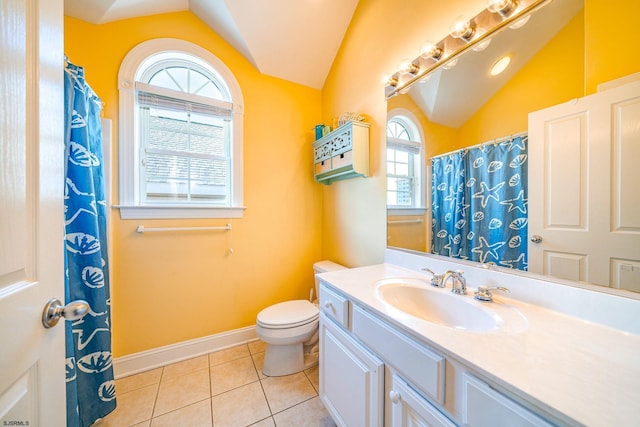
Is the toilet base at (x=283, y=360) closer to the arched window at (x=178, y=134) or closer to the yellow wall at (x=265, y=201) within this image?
the yellow wall at (x=265, y=201)

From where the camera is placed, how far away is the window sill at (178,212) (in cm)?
159

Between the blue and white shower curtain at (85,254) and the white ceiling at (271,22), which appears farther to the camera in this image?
the white ceiling at (271,22)

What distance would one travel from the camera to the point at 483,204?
104 cm

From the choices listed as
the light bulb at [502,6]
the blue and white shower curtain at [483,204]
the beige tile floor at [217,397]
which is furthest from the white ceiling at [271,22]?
the beige tile floor at [217,397]

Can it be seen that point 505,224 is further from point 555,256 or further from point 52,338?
point 52,338

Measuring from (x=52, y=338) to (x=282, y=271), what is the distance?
164 cm

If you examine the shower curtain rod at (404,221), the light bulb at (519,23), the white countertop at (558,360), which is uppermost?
the light bulb at (519,23)

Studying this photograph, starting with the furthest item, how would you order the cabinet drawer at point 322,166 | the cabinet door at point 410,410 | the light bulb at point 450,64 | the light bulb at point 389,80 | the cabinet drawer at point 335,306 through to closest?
the cabinet drawer at point 322,166, the light bulb at point 389,80, the light bulb at point 450,64, the cabinet drawer at point 335,306, the cabinet door at point 410,410

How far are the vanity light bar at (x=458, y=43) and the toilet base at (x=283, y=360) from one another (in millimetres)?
1887

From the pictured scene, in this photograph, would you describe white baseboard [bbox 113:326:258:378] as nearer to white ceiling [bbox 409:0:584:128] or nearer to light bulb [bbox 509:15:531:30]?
white ceiling [bbox 409:0:584:128]

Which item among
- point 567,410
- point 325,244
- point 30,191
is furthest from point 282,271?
point 567,410

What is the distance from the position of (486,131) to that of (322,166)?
120 centimetres

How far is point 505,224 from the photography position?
0.96 metres

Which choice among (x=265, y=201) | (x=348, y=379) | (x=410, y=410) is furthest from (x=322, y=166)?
(x=410, y=410)
